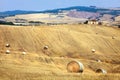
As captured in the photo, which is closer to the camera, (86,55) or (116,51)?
(86,55)

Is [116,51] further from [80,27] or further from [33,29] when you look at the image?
[80,27]

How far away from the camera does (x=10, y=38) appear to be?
253ft

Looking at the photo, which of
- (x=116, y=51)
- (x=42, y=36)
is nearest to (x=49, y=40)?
(x=42, y=36)

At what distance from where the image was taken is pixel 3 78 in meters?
28.6

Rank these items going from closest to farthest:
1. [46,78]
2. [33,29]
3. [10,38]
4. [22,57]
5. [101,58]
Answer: [46,78] → [22,57] → [101,58] → [10,38] → [33,29]

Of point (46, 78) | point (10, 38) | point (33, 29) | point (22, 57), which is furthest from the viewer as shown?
point (33, 29)

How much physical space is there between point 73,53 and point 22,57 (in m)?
19.5

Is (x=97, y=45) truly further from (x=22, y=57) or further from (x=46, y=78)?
(x=46, y=78)

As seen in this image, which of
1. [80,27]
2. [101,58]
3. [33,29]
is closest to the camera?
[101,58]

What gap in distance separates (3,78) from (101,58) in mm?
41032

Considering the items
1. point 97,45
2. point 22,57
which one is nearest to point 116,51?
point 97,45

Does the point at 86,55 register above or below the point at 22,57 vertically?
below

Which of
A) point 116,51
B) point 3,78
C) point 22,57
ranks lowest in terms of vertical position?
point 116,51

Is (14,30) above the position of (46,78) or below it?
below
